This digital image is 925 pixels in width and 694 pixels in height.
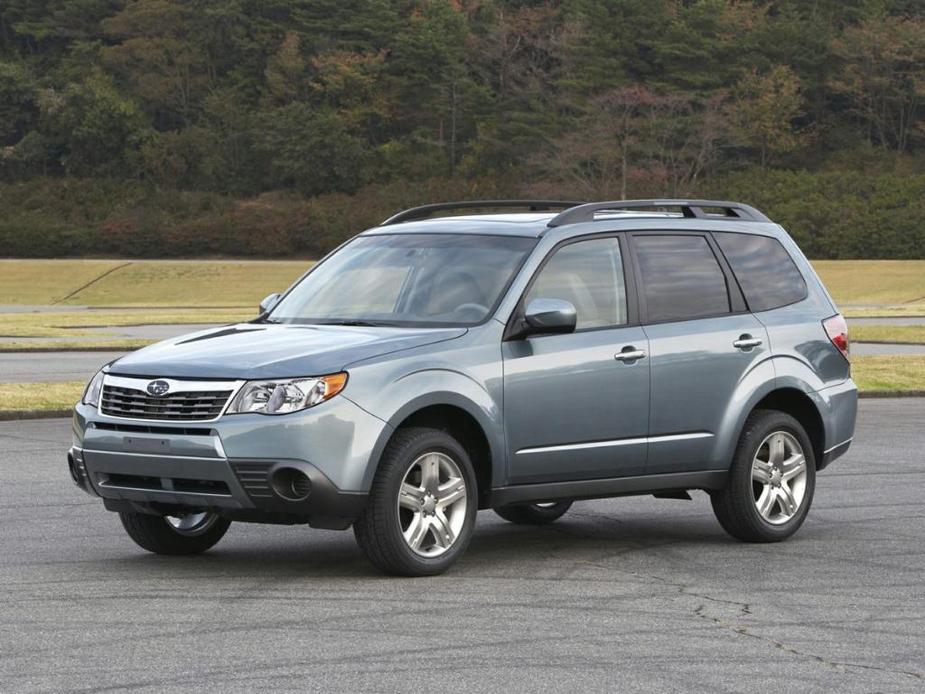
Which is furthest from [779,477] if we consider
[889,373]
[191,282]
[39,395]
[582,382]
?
[191,282]

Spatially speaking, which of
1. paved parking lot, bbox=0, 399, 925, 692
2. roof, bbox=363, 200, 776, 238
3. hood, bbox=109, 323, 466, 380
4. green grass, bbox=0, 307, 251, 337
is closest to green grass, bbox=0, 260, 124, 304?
green grass, bbox=0, 307, 251, 337

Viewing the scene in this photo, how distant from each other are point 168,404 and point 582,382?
2213 millimetres

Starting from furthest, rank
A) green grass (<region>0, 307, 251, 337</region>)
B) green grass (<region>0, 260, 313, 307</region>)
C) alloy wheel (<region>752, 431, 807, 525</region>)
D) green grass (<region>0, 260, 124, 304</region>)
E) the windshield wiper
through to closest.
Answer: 1. green grass (<region>0, 260, 124, 304</region>)
2. green grass (<region>0, 260, 313, 307</region>)
3. green grass (<region>0, 307, 251, 337</region>)
4. alloy wheel (<region>752, 431, 807, 525</region>)
5. the windshield wiper

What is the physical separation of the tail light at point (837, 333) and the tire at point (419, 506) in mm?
3020

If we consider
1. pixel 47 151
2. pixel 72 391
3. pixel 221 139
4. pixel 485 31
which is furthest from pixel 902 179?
pixel 72 391

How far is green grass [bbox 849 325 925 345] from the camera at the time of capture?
110 feet

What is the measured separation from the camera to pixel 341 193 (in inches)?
3656

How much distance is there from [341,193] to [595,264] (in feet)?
276

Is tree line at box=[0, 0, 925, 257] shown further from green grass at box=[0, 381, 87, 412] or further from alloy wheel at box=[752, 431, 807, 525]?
alloy wheel at box=[752, 431, 807, 525]

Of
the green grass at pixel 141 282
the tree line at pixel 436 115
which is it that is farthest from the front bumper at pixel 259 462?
the tree line at pixel 436 115

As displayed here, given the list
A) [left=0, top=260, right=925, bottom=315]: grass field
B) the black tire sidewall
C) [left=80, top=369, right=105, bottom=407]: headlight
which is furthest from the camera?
[left=0, top=260, right=925, bottom=315]: grass field

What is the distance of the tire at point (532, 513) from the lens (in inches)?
421

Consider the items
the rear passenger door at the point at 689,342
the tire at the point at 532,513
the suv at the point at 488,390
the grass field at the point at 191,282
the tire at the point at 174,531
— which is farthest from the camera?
the grass field at the point at 191,282

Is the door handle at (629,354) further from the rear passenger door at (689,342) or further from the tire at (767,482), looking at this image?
the tire at (767,482)
